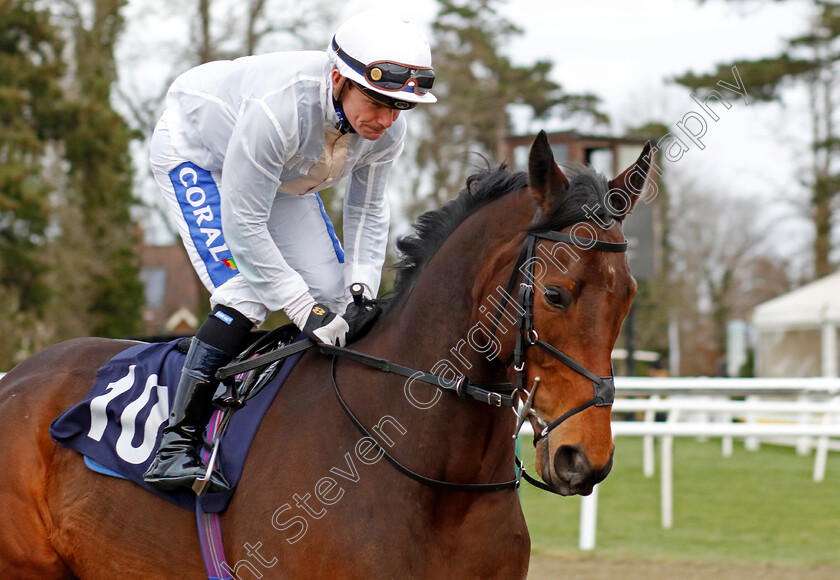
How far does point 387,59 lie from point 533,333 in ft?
3.30

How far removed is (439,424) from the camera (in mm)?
2904

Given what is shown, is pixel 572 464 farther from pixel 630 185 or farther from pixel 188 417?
pixel 188 417

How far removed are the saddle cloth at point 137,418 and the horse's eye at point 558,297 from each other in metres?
0.99

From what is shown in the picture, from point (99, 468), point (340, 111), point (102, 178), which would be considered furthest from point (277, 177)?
point (102, 178)

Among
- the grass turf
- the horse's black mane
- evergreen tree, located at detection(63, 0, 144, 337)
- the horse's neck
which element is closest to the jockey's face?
the horse's black mane

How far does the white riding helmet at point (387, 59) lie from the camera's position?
9.84 feet

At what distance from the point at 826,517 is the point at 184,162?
7480mm

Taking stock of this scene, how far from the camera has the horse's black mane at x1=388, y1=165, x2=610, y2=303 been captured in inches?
114

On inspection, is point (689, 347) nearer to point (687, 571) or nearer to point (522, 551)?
point (687, 571)

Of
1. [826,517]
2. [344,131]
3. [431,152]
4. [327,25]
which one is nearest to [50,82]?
[327,25]

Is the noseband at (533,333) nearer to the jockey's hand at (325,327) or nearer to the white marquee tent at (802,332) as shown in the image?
the jockey's hand at (325,327)

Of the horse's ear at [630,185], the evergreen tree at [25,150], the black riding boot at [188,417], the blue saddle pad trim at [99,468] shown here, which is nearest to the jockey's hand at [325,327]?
the black riding boot at [188,417]

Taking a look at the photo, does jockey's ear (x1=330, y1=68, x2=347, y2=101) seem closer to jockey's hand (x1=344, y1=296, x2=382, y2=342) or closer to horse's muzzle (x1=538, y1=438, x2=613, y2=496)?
jockey's hand (x1=344, y1=296, x2=382, y2=342)

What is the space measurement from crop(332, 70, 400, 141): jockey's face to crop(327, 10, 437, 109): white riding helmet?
0.05m
